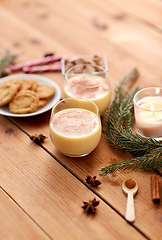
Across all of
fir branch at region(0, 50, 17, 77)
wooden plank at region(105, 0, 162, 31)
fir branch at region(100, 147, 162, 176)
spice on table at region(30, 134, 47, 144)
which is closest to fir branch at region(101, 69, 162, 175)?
fir branch at region(100, 147, 162, 176)

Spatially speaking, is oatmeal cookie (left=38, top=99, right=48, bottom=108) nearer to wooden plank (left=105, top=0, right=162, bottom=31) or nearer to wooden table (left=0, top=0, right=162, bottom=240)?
wooden table (left=0, top=0, right=162, bottom=240)

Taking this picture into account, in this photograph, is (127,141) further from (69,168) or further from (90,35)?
(90,35)

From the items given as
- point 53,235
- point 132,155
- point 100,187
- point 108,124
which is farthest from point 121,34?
point 53,235

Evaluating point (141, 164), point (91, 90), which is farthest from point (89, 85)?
point (141, 164)

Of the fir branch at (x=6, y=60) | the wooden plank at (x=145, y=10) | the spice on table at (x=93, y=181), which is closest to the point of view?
the spice on table at (x=93, y=181)

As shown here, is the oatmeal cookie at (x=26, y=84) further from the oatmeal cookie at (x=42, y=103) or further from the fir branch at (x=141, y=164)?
the fir branch at (x=141, y=164)

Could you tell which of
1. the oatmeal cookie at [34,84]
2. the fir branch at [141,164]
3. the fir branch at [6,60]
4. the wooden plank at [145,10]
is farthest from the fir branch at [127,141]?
the wooden plank at [145,10]
